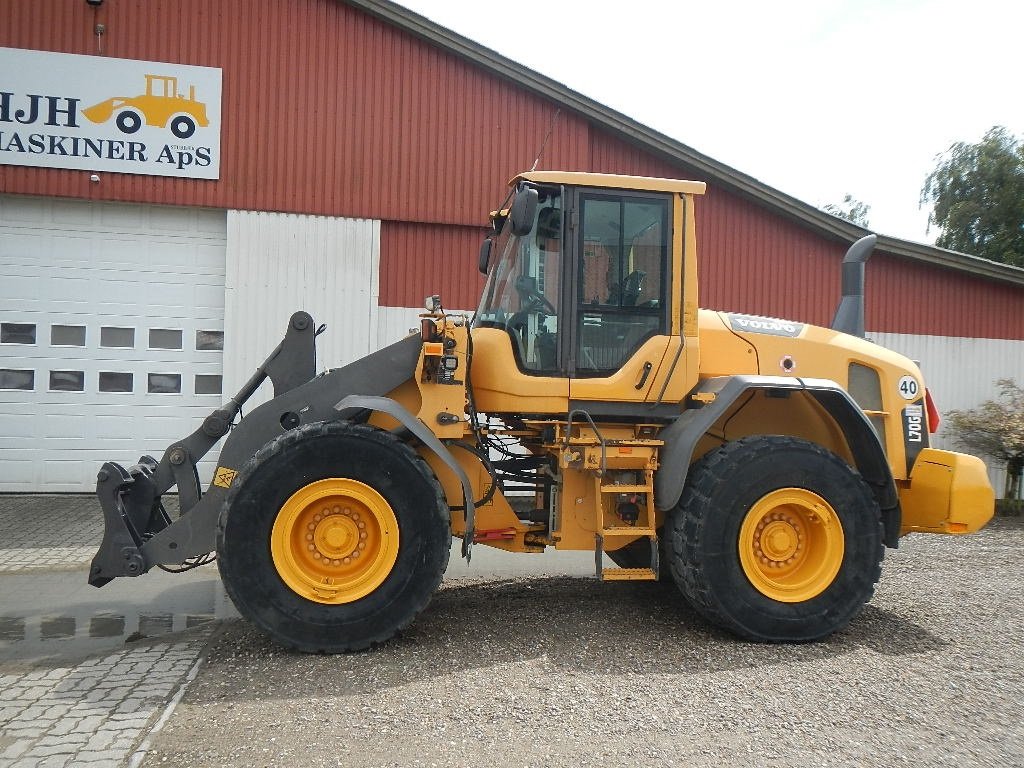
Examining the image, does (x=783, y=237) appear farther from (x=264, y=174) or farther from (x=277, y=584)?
(x=277, y=584)

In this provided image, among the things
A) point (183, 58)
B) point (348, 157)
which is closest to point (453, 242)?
point (348, 157)

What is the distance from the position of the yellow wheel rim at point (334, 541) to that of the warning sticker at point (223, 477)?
47cm

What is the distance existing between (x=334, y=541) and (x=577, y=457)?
5.22ft

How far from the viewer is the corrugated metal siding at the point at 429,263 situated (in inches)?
447

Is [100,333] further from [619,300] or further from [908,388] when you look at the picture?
[908,388]

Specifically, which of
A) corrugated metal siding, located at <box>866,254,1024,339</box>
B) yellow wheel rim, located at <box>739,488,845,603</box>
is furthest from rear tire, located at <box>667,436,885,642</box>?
corrugated metal siding, located at <box>866,254,1024,339</box>

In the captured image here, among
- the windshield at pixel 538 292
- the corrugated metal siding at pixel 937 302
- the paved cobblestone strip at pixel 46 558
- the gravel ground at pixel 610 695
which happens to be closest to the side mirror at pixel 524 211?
the windshield at pixel 538 292

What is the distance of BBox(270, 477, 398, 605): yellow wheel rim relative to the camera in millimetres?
5016

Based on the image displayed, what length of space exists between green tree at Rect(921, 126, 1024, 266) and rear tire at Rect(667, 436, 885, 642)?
24.1 metres

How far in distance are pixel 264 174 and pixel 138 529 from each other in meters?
6.58

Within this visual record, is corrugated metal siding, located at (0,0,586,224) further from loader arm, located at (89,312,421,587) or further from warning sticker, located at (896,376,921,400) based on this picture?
warning sticker, located at (896,376,921,400)

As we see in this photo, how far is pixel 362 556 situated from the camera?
16.9 feet

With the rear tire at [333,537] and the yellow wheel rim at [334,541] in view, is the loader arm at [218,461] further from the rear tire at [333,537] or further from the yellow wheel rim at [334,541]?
the yellow wheel rim at [334,541]

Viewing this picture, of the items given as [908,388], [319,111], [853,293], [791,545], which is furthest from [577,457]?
[319,111]
